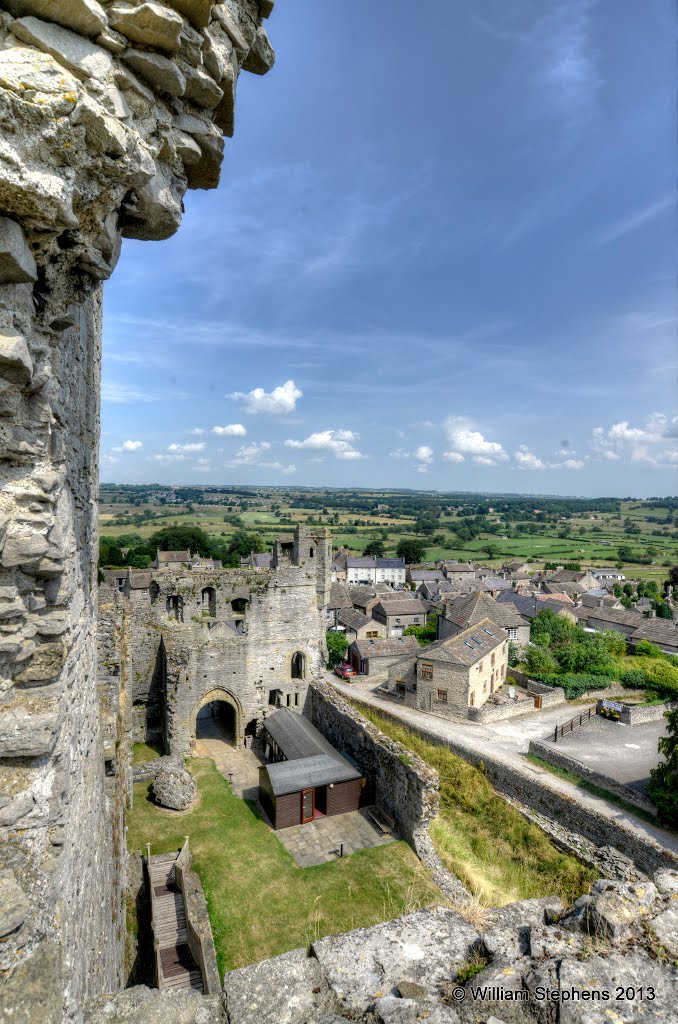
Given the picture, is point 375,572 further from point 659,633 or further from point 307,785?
point 307,785

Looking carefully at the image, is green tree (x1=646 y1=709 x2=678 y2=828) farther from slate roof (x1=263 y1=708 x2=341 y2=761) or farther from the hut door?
the hut door

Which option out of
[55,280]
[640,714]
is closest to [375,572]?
[640,714]

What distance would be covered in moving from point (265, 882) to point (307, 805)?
8.75 ft

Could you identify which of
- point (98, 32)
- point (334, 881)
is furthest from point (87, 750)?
point (334, 881)

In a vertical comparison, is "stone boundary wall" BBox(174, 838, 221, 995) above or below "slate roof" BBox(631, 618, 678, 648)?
above

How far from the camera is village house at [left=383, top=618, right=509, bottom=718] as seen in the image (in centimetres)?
2773

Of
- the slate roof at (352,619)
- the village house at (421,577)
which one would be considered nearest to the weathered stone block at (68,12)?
the slate roof at (352,619)

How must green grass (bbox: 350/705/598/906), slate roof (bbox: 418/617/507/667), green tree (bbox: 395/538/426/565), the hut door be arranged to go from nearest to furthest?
green grass (bbox: 350/705/598/906)
the hut door
slate roof (bbox: 418/617/507/667)
green tree (bbox: 395/538/426/565)

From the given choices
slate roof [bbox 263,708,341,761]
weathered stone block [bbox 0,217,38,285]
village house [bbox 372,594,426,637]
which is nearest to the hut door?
slate roof [bbox 263,708,341,761]

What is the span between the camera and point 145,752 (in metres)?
18.5

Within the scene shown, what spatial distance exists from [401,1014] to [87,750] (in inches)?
141

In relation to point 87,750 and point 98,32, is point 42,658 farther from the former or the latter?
point 98,32

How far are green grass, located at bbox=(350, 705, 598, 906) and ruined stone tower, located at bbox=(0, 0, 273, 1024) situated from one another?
11543mm

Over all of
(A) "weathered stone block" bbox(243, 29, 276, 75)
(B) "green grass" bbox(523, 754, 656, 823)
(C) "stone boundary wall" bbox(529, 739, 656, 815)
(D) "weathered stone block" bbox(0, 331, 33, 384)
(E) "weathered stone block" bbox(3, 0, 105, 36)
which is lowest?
(B) "green grass" bbox(523, 754, 656, 823)
